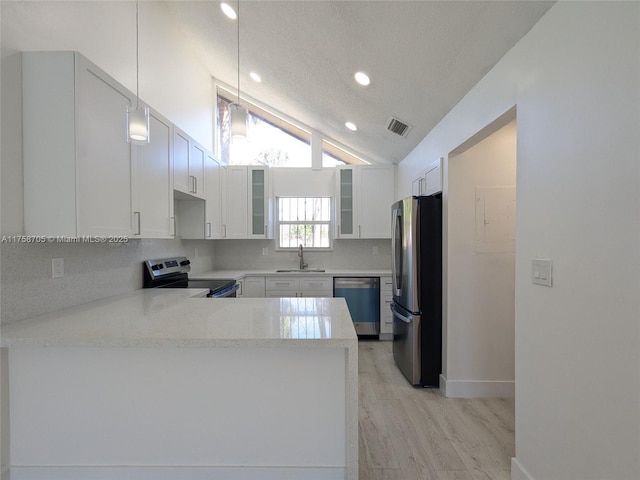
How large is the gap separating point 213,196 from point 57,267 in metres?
1.96

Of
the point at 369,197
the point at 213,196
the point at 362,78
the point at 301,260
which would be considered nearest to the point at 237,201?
the point at 213,196

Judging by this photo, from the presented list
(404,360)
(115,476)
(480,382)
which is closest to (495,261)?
(480,382)

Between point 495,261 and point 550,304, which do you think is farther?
point 495,261

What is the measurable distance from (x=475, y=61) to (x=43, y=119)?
2.43m

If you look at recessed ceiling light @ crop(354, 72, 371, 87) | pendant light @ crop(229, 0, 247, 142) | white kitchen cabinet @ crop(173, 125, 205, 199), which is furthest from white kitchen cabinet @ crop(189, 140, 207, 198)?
recessed ceiling light @ crop(354, 72, 371, 87)

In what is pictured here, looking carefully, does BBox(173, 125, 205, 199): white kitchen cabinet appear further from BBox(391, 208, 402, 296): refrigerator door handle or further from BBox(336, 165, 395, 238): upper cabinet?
BBox(391, 208, 402, 296): refrigerator door handle

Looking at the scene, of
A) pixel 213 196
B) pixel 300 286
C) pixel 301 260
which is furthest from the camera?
pixel 301 260

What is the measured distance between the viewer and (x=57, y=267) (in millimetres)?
1739

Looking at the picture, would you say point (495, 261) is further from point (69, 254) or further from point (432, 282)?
point (69, 254)

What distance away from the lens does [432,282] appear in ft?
8.76

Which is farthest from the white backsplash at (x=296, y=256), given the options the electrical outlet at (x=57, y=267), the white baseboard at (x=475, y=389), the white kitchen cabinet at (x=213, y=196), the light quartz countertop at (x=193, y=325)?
the electrical outlet at (x=57, y=267)

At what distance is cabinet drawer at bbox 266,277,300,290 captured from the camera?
3.95 meters

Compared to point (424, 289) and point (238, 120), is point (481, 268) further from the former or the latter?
point (238, 120)

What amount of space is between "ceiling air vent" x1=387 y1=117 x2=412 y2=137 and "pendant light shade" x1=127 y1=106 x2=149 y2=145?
2.27m
